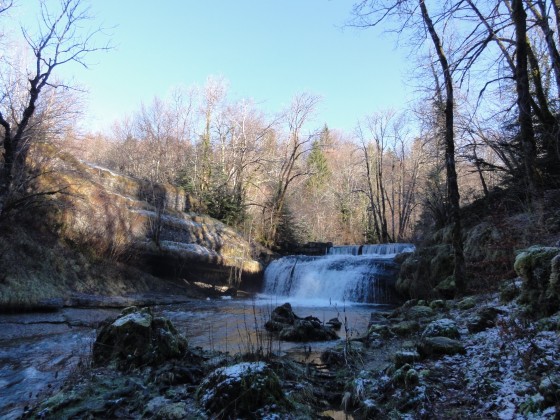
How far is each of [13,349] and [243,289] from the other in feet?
43.0

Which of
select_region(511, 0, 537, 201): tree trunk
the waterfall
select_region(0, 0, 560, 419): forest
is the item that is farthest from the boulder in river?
the waterfall

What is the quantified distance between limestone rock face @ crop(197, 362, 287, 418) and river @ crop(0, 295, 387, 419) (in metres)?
0.92

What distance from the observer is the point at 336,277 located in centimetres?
1747

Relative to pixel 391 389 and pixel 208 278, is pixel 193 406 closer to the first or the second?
pixel 391 389

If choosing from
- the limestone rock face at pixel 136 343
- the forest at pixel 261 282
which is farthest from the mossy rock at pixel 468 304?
the limestone rock face at pixel 136 343

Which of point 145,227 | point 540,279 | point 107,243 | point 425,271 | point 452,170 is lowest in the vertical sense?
point 425,271

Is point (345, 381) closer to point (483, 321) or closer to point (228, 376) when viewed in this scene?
point (228, 376)

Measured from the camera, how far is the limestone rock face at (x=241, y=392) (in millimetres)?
3582

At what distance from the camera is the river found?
495cm

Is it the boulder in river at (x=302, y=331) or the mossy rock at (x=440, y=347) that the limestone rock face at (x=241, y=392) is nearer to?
the mossy rock at (x=440, y=347)

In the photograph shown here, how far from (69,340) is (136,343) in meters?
3.10

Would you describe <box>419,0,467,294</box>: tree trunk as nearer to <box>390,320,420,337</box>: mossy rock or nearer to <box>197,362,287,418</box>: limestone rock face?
<box>390,320,420,337</box>: mossy rock

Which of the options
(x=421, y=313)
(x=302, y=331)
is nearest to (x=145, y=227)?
(x=302, y=331)

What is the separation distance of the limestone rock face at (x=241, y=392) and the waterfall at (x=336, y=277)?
472 inches
